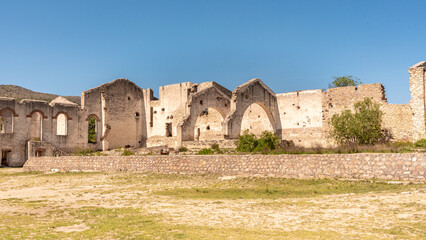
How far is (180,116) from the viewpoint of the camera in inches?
1310

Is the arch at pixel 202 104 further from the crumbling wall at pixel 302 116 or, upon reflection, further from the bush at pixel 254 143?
the bush at pixel 254 143

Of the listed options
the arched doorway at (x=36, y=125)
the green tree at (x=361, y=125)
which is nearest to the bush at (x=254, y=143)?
the green tree at (x=361, y=125)

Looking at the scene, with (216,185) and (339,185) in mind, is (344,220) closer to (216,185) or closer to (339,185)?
(339,185)

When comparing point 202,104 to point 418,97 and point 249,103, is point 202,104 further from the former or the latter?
point 418,97

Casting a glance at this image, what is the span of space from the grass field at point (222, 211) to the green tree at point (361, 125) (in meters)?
13.5

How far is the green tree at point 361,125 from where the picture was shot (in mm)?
24484

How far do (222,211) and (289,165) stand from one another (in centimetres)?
632

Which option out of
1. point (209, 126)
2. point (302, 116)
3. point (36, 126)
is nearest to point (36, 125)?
point (36, 126)

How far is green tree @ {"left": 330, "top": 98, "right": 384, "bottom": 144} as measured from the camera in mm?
24484

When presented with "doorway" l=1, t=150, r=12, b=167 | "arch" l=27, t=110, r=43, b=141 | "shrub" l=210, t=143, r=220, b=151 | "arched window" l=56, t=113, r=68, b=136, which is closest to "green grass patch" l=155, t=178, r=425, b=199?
"shrub" l=210, t=143, r=220, b=151

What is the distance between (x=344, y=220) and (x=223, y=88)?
94.1 ft

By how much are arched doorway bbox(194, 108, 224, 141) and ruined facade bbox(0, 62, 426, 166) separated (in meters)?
0.09

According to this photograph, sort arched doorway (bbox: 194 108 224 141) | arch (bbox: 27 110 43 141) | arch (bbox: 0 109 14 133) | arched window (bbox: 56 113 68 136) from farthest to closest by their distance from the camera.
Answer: arched doorway (bbox: 194 108 224 141), arched window (bbox: 56 113 68 136), arch (bbox: 27 110 43 141), arch (bbox: 0 109 14 133)

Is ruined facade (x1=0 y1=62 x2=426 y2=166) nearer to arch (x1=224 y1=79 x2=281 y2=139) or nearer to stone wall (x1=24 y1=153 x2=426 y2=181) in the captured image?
arch (x1=224 y1=79 x2=281 y2=139)
